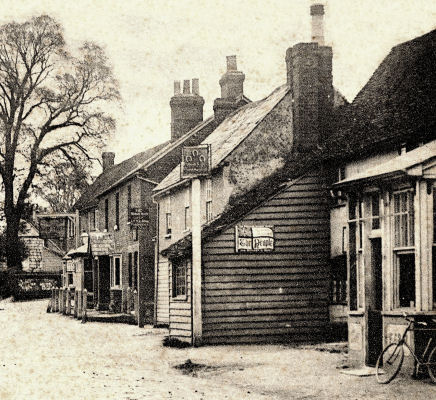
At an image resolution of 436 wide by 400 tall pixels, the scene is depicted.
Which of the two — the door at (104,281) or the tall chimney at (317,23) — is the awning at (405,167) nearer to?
the tall chimney at (317,23)

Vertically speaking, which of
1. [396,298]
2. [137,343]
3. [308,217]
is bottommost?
[137,343]

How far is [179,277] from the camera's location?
21.6m

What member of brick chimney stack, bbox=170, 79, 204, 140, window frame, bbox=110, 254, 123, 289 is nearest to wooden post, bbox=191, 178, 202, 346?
window frame, bbox=110, 254, 123, 289

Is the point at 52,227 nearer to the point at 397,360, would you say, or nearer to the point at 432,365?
the point at 397,360

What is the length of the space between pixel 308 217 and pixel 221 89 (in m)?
13.3

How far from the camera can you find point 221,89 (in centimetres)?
3297

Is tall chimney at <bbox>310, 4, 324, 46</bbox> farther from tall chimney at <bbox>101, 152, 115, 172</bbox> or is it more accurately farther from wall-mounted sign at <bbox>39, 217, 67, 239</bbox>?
wall-mounted sign at <bbox>39, 217, 67, 239</bbox>

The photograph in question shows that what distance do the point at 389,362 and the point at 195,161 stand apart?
8748 millimetres

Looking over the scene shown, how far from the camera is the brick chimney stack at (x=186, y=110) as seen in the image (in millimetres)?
34219

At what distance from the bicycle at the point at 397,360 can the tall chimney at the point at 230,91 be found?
19.9 m

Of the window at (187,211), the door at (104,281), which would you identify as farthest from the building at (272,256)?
the door at (104,281)

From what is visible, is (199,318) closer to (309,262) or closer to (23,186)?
(309,262)

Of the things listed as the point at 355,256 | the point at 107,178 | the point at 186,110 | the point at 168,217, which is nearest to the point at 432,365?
the point at 355,256

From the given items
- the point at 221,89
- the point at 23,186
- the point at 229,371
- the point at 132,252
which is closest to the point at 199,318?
the point at 229,371
